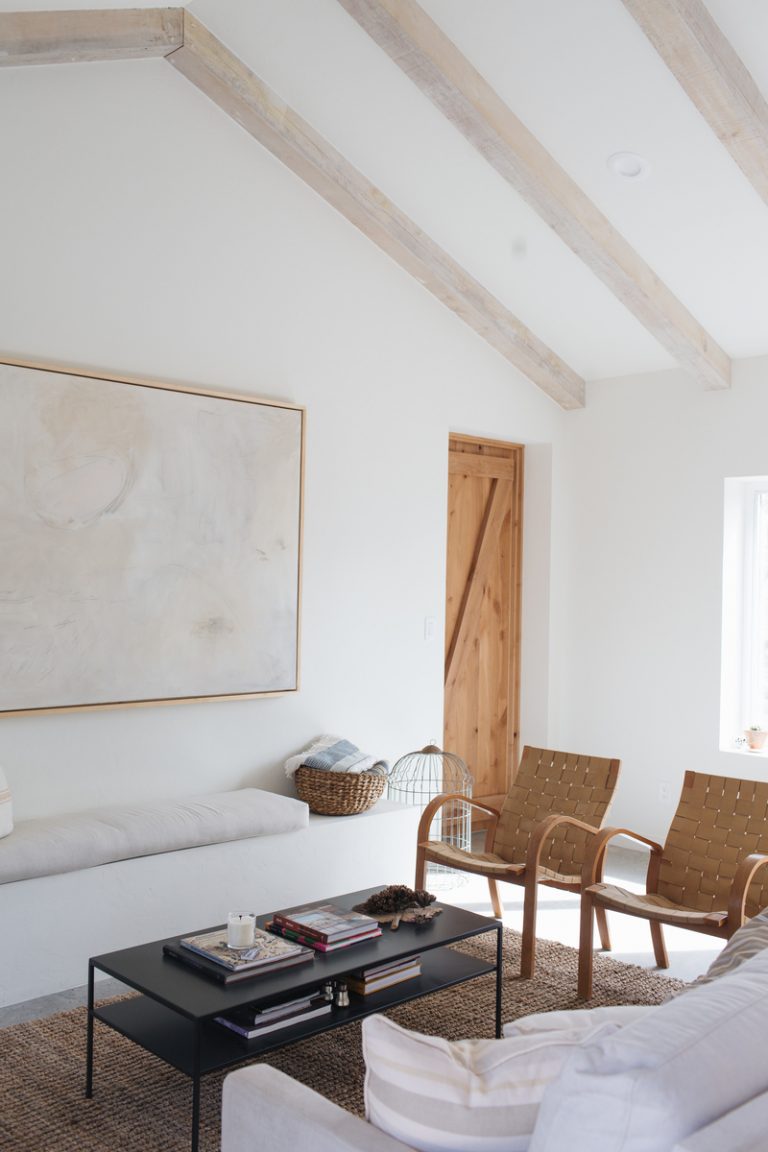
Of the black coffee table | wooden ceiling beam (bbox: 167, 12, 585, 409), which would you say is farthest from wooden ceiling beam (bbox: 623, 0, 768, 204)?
the black coffee table

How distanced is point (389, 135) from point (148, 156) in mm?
1008

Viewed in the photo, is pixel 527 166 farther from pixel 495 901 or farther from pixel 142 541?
pixel 495 901

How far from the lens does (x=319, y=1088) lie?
9.38 ft

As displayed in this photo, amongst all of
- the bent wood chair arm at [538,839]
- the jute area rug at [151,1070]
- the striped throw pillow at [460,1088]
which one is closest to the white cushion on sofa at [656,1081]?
the striped throw pillow at [460,1088]

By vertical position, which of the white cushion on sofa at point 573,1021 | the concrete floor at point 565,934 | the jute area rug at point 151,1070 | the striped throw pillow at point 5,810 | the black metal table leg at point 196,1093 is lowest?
the concrete floor at point 565,934

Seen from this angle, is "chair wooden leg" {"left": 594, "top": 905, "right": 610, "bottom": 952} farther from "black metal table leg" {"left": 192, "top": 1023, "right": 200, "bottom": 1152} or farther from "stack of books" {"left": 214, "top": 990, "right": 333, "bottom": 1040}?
"black metal table leg" {"left": 192, "top": 1023, "right": 200, "bottom": 1152}

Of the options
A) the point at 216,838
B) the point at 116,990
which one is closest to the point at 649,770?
the point at 216,838

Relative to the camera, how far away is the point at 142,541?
4.21m

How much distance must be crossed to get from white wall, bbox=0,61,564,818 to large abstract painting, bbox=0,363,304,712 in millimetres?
129

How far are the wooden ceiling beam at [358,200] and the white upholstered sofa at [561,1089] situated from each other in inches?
149

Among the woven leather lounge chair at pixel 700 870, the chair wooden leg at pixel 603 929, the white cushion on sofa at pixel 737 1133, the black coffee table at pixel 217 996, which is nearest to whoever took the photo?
the white cushion on sofa at pixel 737 1133

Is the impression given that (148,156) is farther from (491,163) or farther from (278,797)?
(278,797)

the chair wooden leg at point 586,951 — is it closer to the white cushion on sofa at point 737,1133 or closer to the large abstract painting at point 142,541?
the large abstract painting at point 142,541

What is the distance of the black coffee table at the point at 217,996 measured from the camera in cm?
252
